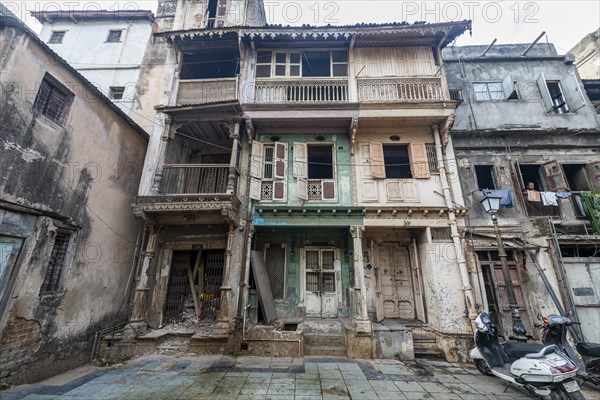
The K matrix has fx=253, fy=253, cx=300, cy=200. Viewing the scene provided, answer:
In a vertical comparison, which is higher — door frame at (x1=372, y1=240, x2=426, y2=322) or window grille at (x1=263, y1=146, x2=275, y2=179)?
window grille at (x1=263, y1=146, x2=275, y2=179)

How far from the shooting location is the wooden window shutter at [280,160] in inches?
356

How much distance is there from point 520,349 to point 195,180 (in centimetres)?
1067

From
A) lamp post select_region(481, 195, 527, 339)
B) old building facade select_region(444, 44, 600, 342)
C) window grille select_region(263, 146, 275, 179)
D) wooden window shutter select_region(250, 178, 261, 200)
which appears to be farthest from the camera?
window grille select_region(263, 146, 275, 179)

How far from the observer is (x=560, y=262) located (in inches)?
295

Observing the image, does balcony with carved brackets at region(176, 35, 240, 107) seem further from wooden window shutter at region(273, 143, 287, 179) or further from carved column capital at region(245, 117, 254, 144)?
wooden window shutter at region(273, 143, 287, 179)

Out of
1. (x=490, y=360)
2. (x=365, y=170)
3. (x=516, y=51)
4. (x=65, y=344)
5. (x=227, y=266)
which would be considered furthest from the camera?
(x=516, y=51)

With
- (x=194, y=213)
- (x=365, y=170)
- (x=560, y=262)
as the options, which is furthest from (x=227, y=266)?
(x=560, y=262)

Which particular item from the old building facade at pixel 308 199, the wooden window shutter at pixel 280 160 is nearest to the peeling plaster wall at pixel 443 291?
the old building facade at pixel 308 199

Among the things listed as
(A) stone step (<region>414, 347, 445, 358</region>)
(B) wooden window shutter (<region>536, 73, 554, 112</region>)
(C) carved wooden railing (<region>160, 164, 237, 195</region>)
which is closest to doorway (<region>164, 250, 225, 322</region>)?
(C) carved wooden railing (<region>160, 164, 237, 195</region>)

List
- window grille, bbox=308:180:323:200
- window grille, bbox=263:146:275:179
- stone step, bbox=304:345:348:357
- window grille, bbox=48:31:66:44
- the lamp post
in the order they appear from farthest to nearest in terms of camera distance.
→ window grille, bbox=48:31:66:44 < window grille, bbox=263:146:275:179 < window grille, bbox=308:180:323:200 < stone step, bbox=304:345:348:357 < the lamp post

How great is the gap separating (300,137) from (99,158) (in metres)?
6.49

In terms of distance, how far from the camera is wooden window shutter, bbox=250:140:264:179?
353 inches

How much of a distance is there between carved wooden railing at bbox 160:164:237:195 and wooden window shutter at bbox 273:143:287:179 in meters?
1.83

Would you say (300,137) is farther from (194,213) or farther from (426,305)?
(426,305)
